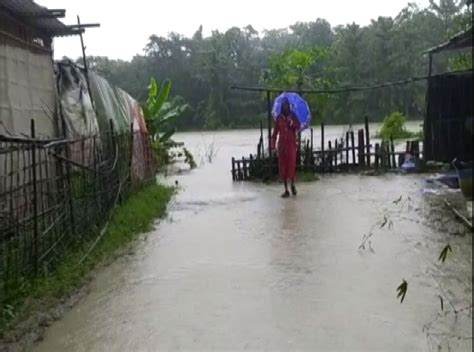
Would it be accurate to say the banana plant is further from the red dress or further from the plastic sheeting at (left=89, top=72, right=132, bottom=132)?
the red dress

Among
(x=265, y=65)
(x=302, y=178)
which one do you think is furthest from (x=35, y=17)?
(x=265, y=65)

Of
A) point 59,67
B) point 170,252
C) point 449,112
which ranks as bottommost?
point 170,252

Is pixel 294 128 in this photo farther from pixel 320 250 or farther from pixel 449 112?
pixel 320 250

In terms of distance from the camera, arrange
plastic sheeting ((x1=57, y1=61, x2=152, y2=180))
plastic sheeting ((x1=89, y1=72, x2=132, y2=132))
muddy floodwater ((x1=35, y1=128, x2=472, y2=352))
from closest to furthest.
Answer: muddy floodwater ((x1=35, y1=128, x2=472, y2=352))
plastic sheeting ((x1=57, y1=61, x2=152, y2=180))
plastic sheeting ((x1=89, y1=72, x2=132, y2=132))

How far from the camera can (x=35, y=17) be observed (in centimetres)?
747

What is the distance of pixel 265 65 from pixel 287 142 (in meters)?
44.6

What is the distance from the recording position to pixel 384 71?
46.4 m

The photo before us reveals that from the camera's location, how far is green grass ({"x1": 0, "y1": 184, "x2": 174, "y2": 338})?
4.91m

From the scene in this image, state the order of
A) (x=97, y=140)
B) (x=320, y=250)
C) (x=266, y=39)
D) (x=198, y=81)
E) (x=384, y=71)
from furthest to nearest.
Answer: (x=266, y=39), (x=198, y=81), (x=384, y=71), (x=97, y=140), (x=320, y=250)

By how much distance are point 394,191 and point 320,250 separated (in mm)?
5215

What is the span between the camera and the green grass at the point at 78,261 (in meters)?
4.91

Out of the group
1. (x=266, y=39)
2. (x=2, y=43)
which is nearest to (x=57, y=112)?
(x=2, y=43)

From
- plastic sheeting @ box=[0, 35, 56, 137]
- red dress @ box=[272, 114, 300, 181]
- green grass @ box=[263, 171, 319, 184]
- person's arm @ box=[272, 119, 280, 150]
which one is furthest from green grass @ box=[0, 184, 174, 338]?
green grass @ box=[263, 171, 319, 184]

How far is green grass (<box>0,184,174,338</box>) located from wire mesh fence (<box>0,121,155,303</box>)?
0.09 metres
